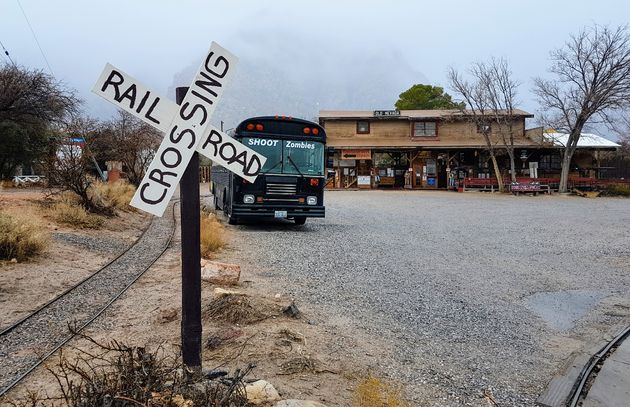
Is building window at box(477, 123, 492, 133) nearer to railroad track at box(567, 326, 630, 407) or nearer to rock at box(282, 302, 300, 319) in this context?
railroad track at box(567, 326, 630, 407)

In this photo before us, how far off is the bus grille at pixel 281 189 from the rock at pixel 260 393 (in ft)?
36.7

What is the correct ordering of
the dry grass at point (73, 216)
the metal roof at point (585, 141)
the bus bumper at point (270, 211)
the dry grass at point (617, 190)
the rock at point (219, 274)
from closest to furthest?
the rock at point (219, 274) → the dry grass at point (73, 216) → the bus bumper at point (270, 211) → the dry grass at point (617, 190) → the metal roof at point (585, 141)

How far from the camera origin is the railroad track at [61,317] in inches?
187

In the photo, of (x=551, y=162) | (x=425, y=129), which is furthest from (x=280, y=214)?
(x=551, y=162)

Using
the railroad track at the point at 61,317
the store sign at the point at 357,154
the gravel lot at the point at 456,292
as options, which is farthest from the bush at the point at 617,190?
the railroad track at the point at 61,317

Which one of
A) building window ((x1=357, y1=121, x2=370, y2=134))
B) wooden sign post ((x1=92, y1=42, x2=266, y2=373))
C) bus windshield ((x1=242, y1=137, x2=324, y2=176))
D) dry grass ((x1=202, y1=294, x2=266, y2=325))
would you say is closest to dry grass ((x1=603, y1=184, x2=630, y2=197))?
building window ((x1=357, y1=121, x2=370, y2=134))

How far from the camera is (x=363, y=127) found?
136 ft

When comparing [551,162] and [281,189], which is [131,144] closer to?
[281,189]

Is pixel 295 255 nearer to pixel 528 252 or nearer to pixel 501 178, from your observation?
pixel 528 252

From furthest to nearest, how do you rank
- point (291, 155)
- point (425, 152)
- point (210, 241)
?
point (425, 152) < point (291, 155) < point (210, 241)

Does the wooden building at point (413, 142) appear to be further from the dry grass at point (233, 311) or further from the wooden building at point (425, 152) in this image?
the dry grass at point (233, 311)

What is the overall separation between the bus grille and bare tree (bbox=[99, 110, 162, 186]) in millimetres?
18066

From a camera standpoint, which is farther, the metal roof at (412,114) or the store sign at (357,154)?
the metal roof at (412,114)

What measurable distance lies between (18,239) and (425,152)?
114 feet
